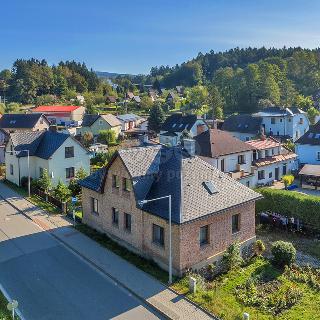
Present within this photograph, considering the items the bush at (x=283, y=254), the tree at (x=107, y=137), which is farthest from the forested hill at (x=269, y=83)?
the bush at (x=283, y=254)

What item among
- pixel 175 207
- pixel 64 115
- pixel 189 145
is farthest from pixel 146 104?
pixel 175 207

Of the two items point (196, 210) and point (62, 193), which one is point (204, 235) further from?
point (62, 193)

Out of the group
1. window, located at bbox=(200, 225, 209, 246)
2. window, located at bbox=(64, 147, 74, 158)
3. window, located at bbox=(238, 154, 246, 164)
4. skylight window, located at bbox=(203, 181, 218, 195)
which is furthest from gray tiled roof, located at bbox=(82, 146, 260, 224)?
window, located at bbox=(238, 154, 246, 164)

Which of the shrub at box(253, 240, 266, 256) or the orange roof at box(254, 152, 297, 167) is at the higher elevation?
the orange roof at box(254, 152, 297, 167)

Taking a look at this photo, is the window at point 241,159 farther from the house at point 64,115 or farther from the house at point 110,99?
the house at point 110,99

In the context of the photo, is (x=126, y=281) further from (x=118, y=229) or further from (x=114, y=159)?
(x=114, y=159)

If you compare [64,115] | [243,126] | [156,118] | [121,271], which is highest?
[64,115]

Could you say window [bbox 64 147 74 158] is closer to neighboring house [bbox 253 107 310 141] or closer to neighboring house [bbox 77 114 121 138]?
neighboring house [bbox 77 114 121 138]
